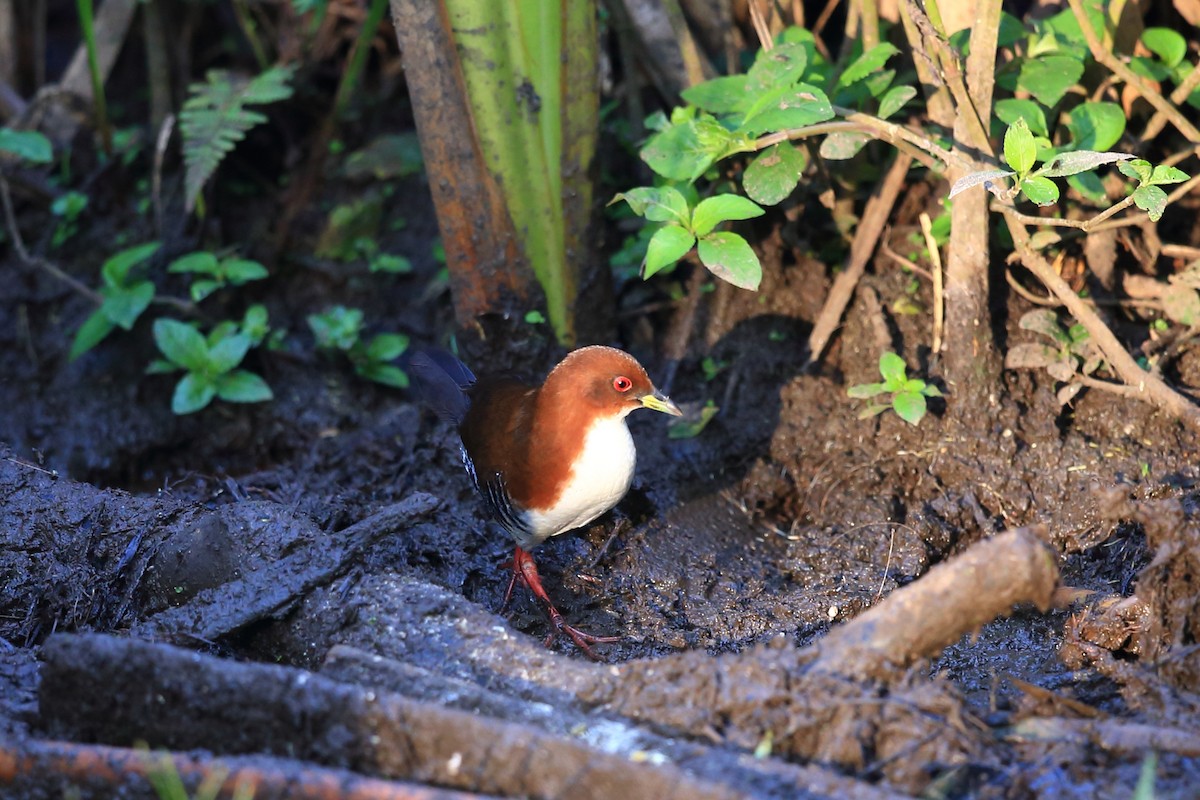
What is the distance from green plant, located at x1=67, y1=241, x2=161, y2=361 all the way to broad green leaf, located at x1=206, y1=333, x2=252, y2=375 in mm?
390

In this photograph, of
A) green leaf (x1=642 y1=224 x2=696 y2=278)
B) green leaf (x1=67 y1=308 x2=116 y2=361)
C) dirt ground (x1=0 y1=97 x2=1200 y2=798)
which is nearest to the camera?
dirt ground (x1=0 y1=97 x2=1200 y2=798)

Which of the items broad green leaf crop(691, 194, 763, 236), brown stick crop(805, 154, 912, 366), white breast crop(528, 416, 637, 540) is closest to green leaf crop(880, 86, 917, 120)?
broad green leaf crop(691, 194, 763, 236)

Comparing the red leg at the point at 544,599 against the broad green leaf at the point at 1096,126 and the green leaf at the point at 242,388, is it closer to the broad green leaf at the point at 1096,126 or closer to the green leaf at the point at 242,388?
the green leaf at the point at 242,388

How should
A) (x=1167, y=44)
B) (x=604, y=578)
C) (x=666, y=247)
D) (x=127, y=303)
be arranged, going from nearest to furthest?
(x=666, y=247) < (x=604, y=578) < (x=1167, y=44) < (x=127, y=303)

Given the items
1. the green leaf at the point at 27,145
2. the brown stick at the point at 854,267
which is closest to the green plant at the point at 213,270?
the green leaf at the point at 27,145

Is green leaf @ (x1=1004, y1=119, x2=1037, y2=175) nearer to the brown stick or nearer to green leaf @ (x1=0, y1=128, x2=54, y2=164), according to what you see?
the brown stick

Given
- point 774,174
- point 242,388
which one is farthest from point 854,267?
point 242,388

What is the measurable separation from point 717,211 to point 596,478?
0.95 metres

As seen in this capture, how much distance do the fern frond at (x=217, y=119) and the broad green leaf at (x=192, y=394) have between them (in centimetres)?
88

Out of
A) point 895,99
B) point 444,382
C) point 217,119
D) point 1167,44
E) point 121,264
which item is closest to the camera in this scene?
point 895,99

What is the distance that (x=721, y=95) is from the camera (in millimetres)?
4078

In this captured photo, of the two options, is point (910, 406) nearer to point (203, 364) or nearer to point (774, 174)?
point (774, 174)

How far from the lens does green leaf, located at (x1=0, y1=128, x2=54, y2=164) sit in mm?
5270

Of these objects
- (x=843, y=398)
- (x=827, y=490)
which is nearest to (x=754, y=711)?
(x=827, y=490)
